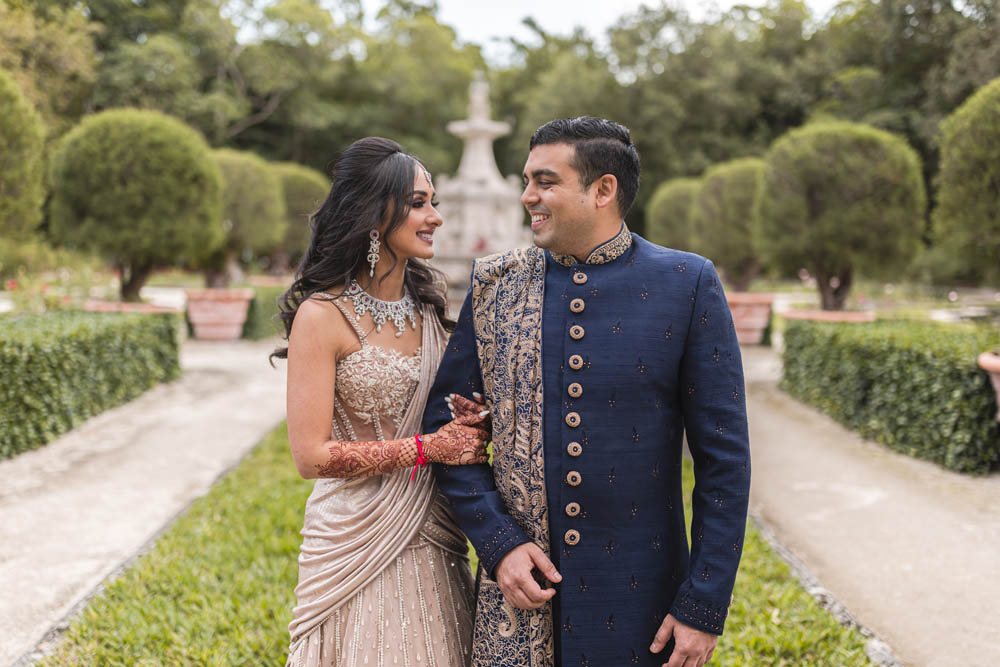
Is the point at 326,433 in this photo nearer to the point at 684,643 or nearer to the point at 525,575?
the point at 525,575

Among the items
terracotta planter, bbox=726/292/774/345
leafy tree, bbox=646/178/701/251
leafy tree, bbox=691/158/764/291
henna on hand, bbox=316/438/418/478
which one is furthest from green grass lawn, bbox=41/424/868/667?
leafy tree, bbox=646/178/701/251

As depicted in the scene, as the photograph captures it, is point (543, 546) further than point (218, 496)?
No

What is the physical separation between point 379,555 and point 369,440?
309 mm

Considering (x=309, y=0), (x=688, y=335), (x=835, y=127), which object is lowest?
(x=688, y=335)

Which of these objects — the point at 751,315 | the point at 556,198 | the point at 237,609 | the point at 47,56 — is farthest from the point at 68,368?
the point at 47,56

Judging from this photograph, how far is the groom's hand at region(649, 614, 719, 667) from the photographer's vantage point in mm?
1690

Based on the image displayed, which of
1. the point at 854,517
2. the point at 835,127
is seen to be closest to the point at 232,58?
the point at 835,127

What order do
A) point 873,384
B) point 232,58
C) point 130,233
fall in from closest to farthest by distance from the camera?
1. point 873,384
2. point 130,233
3. point 232,58

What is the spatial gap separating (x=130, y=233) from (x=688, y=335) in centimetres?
1026

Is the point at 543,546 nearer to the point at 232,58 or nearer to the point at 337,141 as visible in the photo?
the point at 232,58

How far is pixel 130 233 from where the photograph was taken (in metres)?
10.3

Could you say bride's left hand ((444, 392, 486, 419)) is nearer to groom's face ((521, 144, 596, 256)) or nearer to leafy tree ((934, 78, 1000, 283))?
groom's face ((521, 144, 596, 256))

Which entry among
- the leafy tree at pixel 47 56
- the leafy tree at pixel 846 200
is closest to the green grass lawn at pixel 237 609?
the leafy tree at pixel 846 200

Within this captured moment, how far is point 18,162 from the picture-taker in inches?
304
